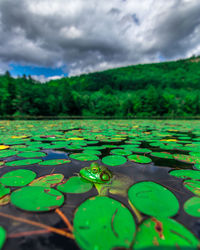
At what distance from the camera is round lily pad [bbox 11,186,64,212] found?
2.21ft

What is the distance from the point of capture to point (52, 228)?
22.1 inches

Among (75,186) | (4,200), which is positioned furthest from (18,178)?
(75,186)

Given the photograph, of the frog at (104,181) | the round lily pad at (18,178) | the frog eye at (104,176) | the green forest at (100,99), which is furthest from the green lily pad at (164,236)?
the green forest at (100,99)

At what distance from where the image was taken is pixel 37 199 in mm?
726

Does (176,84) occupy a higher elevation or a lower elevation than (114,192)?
higher

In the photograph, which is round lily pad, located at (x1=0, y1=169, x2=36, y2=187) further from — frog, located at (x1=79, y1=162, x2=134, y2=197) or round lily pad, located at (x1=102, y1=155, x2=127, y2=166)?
round lily pad, located at (x1=102, y1=155, x2=127, y2=166)

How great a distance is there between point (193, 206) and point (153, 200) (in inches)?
8.3

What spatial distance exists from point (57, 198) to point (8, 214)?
0.24 meters

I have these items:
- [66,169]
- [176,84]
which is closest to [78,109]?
[66,169]

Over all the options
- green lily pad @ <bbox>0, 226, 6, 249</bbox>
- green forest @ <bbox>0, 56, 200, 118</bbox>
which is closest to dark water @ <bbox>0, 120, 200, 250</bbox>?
green lily pad @ <bbox>0, 226, 6, 249</bbox>

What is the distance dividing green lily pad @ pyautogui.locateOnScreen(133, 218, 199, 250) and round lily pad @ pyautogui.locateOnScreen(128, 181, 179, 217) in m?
0.08

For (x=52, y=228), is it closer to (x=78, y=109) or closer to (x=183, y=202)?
(x=183, y=202)

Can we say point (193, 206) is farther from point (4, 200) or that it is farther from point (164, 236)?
point (4, 200)

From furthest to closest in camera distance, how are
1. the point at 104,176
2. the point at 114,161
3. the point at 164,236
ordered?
the point at 114,161 → the point at 104,176 → the point at 164,236
